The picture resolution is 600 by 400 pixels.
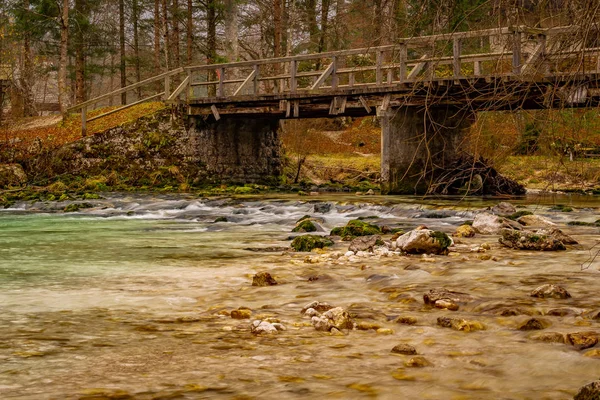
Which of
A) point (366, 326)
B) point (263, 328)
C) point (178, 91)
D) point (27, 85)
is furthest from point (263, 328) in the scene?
point (27, 85)

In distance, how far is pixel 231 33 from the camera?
90.1 ft

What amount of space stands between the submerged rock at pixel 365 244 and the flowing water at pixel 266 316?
394 mm

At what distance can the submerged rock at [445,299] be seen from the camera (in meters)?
5.42

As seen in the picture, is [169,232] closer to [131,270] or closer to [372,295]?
[131,270]

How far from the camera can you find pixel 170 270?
7707 mm

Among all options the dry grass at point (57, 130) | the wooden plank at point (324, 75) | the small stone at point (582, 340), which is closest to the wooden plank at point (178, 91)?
the dry grass at point (57, 130)

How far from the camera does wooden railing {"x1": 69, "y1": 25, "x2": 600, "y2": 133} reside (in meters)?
3.71

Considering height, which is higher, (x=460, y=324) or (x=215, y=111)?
(x=215, y=111)

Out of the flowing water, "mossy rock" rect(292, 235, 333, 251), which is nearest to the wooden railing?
the flowing water

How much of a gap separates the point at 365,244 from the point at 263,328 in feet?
13.3

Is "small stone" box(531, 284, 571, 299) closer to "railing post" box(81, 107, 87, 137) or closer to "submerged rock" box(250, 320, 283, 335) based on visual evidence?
"submerged rock" box(250, 320, 283, 335)

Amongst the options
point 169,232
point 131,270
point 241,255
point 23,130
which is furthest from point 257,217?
point 23,130

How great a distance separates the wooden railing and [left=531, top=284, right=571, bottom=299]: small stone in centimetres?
173

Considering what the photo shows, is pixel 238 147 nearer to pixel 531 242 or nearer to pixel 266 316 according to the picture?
pixel 531 242
